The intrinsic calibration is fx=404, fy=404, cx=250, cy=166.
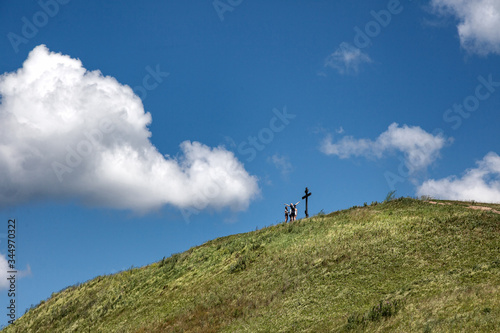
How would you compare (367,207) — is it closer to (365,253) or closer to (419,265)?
(365,253)

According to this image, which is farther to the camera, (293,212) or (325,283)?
(293,212)

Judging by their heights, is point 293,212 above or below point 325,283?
above

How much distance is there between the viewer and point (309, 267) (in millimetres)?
22875

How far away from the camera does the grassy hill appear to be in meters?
15.4

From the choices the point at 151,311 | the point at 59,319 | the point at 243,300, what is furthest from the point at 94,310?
the point at 243,300

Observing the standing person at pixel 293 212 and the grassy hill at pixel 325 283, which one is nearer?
the grassy hill at pixel 325 283

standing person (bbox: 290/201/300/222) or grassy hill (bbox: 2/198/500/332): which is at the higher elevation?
standing person (bbox: 290/201/300/222)

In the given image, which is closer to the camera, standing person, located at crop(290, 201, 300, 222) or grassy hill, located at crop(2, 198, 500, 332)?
grassy hill, located at crop(2, 198, 500, 332)

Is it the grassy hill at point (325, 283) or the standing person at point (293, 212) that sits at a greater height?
Result: the standing person at point (293, 212)

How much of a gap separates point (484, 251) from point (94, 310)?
83.1 feet

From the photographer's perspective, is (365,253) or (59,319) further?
(59,319)

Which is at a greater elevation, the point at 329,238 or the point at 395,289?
the point at 329,238

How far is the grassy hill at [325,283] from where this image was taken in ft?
50.6

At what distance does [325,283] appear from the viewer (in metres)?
20.4
